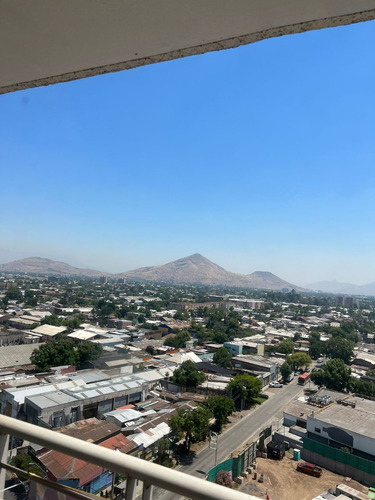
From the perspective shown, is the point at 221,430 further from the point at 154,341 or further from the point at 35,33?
the point at 154,341

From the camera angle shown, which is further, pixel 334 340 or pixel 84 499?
pixel 334 340

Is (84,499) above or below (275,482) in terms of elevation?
above

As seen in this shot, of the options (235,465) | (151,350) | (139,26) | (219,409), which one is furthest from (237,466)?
(151,350)

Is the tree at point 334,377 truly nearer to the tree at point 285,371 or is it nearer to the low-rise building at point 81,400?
the tree at point 285,371

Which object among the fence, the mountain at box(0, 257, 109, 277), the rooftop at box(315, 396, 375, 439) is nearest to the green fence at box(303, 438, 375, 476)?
the rooftop at box(315, 396, 375, 439)

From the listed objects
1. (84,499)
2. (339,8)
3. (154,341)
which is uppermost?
(339,8)

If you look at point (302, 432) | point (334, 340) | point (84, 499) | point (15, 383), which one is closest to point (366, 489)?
point (302, 432)

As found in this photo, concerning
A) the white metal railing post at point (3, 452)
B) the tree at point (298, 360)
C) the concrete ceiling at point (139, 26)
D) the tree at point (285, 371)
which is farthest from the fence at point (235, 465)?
the tree at point (298, 360)
